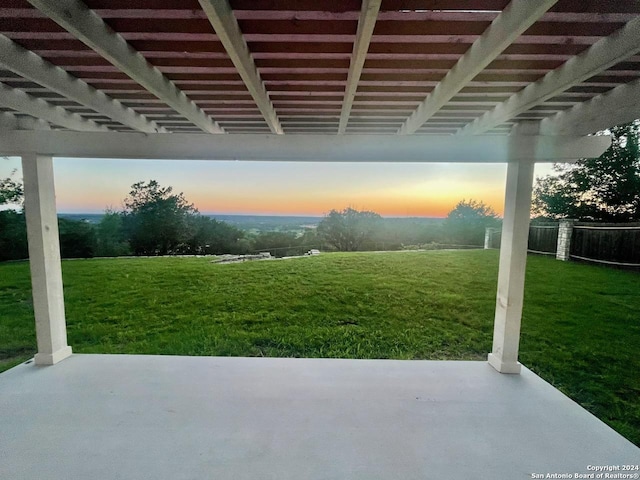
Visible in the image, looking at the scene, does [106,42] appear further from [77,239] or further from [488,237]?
[488,237]

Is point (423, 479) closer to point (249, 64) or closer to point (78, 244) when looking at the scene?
point (249, 64)

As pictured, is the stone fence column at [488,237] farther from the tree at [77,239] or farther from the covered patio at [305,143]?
the tree at [77,239]

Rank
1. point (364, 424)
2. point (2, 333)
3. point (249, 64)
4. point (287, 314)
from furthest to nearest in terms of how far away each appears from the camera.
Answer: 1. point (287, 314)
2. point (2, 333)
3. point (364, 424)
4. point (249, 64)

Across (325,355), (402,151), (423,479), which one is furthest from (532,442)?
(325,355)

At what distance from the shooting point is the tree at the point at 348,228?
186 inches

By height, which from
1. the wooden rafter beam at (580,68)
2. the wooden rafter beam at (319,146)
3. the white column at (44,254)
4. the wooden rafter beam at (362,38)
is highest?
the wooden rafter beam at (580,68)

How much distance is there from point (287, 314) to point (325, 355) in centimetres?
81

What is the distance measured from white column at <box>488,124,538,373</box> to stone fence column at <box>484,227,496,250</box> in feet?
6.23

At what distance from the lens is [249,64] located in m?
1.60

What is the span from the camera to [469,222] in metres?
4.60

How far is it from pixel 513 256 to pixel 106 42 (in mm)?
3213

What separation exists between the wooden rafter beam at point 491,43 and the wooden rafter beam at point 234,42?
1.15 m

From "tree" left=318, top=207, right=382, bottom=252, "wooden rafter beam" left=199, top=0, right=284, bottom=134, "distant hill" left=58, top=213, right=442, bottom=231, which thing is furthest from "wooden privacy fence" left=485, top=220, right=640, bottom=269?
"wooden rafter beam" left=199, top=0, right=284, bottom=134

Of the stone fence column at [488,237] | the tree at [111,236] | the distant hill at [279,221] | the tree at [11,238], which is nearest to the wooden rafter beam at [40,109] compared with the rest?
the tree at [111,236]
